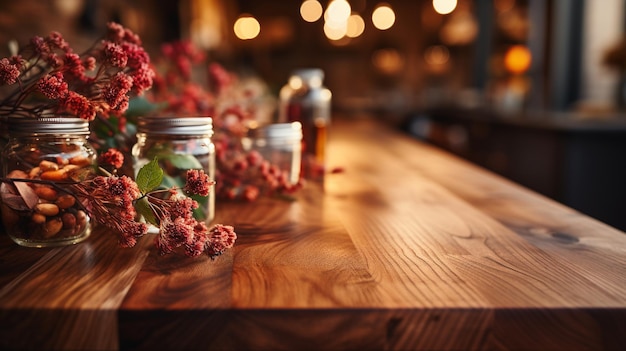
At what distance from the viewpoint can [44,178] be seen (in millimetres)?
638

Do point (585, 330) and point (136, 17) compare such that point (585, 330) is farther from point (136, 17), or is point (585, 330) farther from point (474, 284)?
point (136, 17)

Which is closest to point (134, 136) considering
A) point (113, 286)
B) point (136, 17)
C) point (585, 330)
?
point (113, 286)

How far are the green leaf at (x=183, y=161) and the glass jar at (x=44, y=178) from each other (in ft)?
0.33

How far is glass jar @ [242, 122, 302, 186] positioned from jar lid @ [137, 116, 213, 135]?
0.35m

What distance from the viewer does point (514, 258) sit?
65 cm

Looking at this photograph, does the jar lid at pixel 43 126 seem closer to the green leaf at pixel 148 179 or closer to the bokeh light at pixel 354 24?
the green leaf at pixel 148 179

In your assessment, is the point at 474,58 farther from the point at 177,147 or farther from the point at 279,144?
the point at 177,147

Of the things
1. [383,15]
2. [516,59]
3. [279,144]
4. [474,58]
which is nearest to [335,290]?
[279,144]

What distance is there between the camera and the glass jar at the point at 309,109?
149 centimetres

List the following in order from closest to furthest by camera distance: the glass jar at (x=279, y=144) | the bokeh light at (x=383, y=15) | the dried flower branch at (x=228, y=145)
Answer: the dried flower branch at (x=228, y=145), the glass jar at (x=279, y=144), the bokeh light at (x=383, y=15)

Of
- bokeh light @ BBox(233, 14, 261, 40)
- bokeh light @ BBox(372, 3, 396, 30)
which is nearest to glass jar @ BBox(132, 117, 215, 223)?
bokeh light @ BBox(372, 3, 396, 30)

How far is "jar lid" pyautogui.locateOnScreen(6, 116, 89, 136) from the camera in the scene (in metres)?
0.63

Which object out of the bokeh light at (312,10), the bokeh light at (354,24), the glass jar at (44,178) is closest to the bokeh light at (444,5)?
the bokeh light at (354,24)

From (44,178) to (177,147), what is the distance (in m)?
0.18
